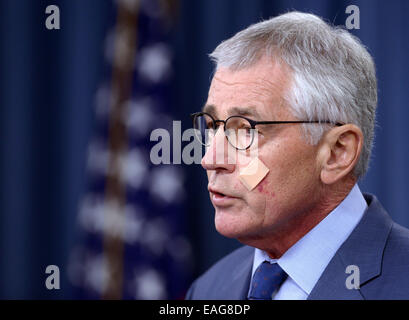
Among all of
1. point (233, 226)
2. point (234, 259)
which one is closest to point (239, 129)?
point (233, 226)

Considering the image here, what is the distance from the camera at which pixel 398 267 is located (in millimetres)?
1331

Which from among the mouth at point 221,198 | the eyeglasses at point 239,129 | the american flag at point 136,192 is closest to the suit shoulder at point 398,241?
the eyeglasses at point 239,129

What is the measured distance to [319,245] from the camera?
143 centimetres

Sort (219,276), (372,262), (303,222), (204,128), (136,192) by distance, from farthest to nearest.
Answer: (136,192)
(219,276)
(204,128)
(303,222)
(372,262)

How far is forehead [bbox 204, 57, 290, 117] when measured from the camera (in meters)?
1.40

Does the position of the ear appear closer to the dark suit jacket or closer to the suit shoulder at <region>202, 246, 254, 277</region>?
the dark suit jacket

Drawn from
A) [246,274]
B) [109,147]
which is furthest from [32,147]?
[246,274]

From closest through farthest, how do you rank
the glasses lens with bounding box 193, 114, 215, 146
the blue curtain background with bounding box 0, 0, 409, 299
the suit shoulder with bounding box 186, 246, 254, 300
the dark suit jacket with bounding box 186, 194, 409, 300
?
the dark suit jacket with bounding box 186, 194, 409, 300
the glasses lens with bounding box 193, 114, 215, 146
the suit shoulder with bounding box 186, 246, 254, 300
the blue curtain background with bounding box 0, 0, 409, 299

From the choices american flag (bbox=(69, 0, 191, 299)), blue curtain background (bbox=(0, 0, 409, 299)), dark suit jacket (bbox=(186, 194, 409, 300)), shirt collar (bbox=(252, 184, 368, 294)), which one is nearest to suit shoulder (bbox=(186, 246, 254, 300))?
shirt collar (bbox=(252, 184, 368, 294))

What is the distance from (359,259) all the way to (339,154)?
0.29 m

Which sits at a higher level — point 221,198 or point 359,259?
point 221,198

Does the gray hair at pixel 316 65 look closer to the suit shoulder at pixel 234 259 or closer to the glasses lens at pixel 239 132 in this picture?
the glasses lens at pixel 239 132

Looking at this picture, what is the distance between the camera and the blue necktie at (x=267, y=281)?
1.46m

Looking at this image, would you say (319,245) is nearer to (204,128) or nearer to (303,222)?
(303,222)
